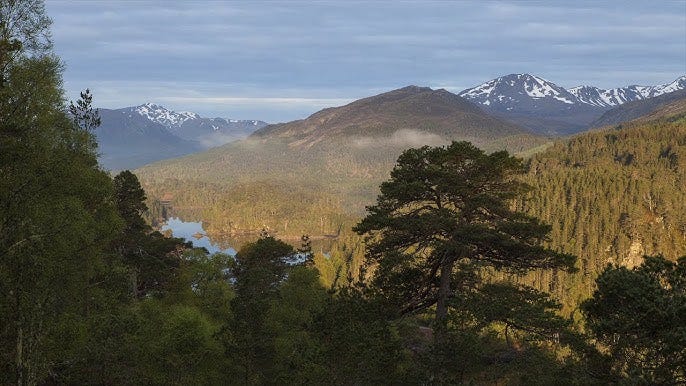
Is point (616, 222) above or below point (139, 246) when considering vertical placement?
below

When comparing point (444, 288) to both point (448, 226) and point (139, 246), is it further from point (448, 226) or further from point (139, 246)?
point (139, 246)

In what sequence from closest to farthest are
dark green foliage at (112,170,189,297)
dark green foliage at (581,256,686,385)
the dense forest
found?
dark green foliage at (581,256,686,385) → the dense forest → dark green foliage at (112,170,189,297)

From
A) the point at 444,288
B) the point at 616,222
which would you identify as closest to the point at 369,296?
the point at 444,288

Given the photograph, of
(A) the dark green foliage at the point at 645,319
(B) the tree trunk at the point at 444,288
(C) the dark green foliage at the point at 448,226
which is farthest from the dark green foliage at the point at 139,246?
(A) the dark green foliage at the point at 645,319

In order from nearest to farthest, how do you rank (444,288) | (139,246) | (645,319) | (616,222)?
1. (645,319)
2. (444,288)
3. (139,246)
4. (616,222)

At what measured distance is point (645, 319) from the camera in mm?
15648

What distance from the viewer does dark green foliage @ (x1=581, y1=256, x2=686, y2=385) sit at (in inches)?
588

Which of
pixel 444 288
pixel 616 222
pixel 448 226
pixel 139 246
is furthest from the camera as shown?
pixel 616 222

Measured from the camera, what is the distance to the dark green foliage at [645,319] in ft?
49.0

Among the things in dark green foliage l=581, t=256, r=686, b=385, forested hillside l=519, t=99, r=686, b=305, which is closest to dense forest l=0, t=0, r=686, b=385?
dark green foliage l=581, t=256, r=686, b=385

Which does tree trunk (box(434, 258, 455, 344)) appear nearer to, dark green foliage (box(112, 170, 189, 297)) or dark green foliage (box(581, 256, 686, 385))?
dark green foliage (box(581, 256, 686, 385))

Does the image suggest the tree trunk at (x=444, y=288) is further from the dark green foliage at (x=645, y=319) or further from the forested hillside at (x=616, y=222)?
the forested hillside at (x=616, y=222)

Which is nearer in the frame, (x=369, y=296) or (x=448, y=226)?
(x=448, y=226)

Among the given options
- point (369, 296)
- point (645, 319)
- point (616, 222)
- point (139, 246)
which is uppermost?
point (645, 319)
